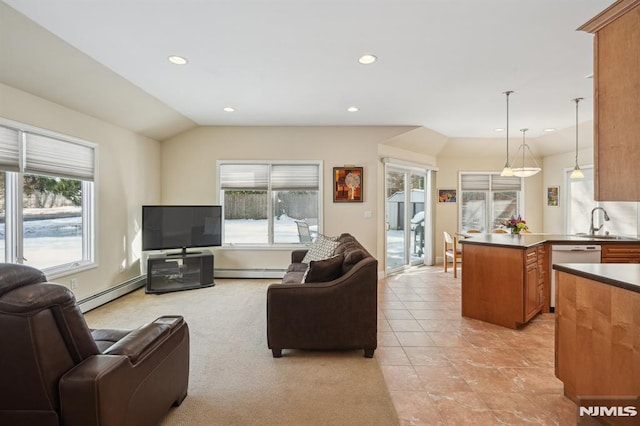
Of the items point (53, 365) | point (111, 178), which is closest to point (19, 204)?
point (111, 178)

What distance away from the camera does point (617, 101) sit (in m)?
1.84

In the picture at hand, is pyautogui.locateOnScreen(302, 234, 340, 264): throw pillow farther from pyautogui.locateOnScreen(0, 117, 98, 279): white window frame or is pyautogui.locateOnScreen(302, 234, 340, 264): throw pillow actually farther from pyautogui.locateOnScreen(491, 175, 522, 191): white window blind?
pyautogui.locateOnScreen(491, 175, 522, 191): white window blind

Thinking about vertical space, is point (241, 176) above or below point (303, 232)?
above

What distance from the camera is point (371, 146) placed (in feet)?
18.0

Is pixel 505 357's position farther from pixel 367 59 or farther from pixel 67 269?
pixel 67 269

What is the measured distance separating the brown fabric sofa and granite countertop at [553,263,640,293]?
53.1 inches

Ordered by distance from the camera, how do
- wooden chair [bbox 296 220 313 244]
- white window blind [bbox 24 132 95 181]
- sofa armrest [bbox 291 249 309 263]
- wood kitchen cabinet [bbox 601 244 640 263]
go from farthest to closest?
wooden chair [bbox 296 220 313 244] → sofa armrest [bbox 291 249 309 263] → wood kitchen cabinet [bbox 601 244 640 263] → white window blind [bbox 24 132 95 181]

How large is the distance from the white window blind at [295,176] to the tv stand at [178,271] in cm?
169

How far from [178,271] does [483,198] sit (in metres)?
6.54

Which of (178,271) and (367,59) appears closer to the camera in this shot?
(367,59)

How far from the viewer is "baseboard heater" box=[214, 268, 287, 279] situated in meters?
5.50

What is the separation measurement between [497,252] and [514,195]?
484 cm

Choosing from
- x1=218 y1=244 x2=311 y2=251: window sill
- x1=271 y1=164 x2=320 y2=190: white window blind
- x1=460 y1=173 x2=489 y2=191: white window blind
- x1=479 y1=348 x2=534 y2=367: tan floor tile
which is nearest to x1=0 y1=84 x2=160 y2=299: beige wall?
x1=218 y1=244 x2=311 y2=251: window sill

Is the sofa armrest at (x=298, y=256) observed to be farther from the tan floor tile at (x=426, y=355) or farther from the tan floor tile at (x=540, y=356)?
the tan floor tile at (x=540, y=356)
